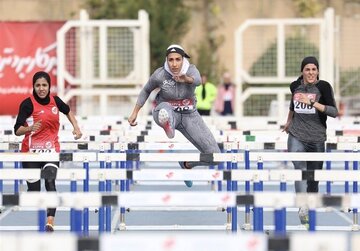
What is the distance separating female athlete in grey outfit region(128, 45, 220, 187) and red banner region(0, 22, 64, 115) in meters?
14.0

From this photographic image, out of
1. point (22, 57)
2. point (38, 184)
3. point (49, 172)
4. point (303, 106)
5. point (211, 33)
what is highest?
point (211, 33)

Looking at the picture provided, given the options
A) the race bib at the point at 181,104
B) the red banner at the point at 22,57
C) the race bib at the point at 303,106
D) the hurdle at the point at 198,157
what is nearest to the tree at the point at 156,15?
the red banner at the point at 22,57

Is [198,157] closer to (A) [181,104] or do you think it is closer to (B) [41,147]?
(A) [181,104]

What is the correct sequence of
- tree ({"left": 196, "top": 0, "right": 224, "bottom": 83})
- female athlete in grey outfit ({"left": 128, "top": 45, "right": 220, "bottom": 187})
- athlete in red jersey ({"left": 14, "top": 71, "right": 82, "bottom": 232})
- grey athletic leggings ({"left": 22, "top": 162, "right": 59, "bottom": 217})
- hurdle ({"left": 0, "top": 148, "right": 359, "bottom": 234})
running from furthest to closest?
tree ({"left": 196, "top": 0, "right": 224, "bottom": 83}) < female athlete in grey outfit ({"left": 128, "top": 45, "right": 220, "bottom": 187}) < athlete in red jersey ({"left": 14, "top": 71, "right": 82, "bottom": 232}) < grey athletic leggings ({"left": 22, "top": 162, "right": 59, "bottom": 217}) < hurdle ({"left": 0, "top": 148, "right": 359, "bottom": 234})

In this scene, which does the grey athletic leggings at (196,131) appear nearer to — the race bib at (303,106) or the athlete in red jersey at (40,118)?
the race bib at (303,106)

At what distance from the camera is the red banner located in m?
24.8

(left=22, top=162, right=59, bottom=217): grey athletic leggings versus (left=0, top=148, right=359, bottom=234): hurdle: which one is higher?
(left=0, top=148, right=359, bottom=234): hurdle

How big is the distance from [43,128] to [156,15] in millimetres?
26646

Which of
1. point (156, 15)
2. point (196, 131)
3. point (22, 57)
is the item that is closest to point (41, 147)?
point (196, 131)

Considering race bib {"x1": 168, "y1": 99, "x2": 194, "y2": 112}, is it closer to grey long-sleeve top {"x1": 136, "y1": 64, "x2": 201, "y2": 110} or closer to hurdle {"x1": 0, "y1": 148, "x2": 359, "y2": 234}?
grey long-sleeve top {"x1": 136, "y1": 64, "x2": 201, "y2": 110}

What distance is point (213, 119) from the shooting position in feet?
65.8

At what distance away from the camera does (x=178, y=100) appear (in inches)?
428

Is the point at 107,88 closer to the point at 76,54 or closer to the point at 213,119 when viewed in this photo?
the point at 76,54

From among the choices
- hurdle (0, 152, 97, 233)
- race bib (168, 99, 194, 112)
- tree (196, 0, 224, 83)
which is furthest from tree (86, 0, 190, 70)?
hurdle (0, 152, 97, 233)
